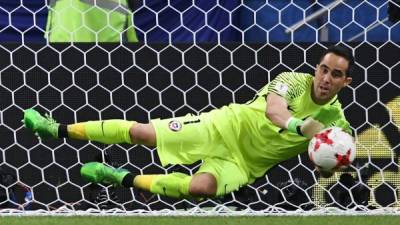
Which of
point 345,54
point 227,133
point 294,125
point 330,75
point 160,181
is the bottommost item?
point 160,181

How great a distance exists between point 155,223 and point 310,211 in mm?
981

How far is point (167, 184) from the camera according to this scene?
20.3 feet

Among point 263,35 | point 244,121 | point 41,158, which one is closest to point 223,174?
point 244,121

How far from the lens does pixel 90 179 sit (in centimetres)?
625

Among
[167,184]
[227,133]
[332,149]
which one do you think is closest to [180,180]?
[167,184]

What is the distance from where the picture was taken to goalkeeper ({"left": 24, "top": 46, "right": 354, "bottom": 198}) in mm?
6148

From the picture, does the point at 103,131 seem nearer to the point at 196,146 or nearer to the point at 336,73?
the point at 196,146

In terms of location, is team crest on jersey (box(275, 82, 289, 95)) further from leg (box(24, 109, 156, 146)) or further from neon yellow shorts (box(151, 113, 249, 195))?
leg (box(24, 109, 156, 146))

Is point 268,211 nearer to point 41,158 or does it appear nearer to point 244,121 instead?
point 244,121

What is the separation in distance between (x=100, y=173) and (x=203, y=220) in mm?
702

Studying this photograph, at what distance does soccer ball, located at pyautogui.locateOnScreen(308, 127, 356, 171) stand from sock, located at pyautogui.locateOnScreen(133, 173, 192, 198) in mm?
802

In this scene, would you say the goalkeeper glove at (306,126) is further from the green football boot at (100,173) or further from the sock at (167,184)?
the green football boot at (100,173)

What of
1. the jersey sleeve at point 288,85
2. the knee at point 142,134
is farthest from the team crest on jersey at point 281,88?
the knee at point 142,134

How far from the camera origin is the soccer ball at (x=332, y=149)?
5637 millimetres
